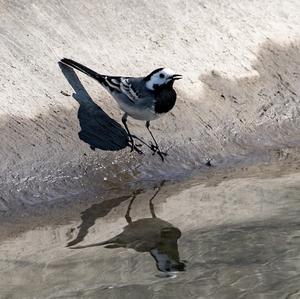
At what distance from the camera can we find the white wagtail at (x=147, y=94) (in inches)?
376

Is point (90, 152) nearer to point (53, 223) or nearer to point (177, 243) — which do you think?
point (53, 223)

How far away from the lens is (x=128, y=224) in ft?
28.2

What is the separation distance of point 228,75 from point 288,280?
4381mm

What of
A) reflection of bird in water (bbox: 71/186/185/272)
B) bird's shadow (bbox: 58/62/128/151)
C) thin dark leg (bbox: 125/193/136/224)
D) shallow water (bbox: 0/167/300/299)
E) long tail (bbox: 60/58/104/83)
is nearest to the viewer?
shallow water (bbox: 0/167/300/299)

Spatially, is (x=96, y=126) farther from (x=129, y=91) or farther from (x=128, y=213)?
(x=128, y=213)

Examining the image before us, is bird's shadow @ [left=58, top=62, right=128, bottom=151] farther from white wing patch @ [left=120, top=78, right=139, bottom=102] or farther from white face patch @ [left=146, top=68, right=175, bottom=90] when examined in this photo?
white face patch @ [left=146, top=68, right=175, bottom=90]

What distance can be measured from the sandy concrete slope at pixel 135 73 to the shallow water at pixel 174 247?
614 millimetres

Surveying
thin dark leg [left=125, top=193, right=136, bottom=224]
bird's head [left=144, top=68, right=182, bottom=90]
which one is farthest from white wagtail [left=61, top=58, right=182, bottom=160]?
thin dark leg [left=125, top=193, right=136, bottom=224]

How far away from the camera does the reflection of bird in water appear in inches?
302

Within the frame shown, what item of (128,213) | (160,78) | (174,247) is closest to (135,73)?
(160,78)

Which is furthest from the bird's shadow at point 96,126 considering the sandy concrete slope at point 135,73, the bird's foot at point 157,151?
the bird's foot at point 157,151

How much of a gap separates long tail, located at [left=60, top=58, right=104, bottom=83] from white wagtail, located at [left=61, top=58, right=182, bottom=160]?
0.26m

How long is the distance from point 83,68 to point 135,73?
2.47 ft

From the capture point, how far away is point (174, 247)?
7.98 metres
